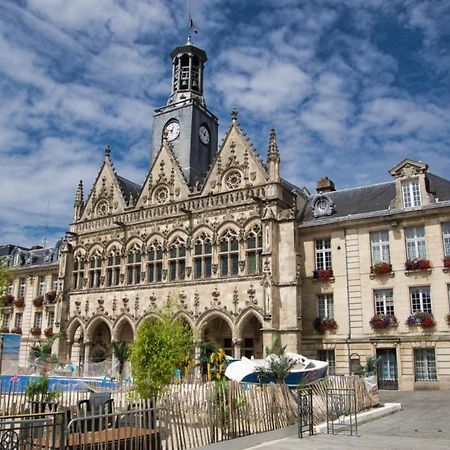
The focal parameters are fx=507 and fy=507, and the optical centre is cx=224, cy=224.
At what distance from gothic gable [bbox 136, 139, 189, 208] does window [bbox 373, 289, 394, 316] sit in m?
12.9

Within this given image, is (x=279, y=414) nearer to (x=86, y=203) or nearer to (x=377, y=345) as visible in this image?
(x=377, y=345)

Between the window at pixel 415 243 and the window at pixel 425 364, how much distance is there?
4.64 meters

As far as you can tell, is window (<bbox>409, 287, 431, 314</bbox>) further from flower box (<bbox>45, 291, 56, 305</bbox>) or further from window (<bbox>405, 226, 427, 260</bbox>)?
flower box (<bbox>45, 291, 56, 305</bbox>)

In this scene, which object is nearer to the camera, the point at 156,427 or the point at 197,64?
the point at 156,427

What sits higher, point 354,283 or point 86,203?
point 86,203

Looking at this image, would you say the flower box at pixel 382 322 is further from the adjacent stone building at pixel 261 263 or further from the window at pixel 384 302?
the window at pixel 384 302

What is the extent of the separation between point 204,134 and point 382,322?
18.5m

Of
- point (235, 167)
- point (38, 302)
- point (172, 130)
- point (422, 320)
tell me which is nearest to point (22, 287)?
point (38, 302)

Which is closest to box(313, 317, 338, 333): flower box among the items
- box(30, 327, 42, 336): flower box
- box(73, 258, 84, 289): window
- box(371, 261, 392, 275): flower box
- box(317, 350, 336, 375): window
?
box(317, 350, 336, 375): window

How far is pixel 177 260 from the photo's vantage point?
101 ft

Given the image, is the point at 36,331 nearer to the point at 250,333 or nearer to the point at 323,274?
the point at 250,333

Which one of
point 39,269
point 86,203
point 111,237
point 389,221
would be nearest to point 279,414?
point 389,221

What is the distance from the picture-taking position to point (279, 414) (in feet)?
44.4

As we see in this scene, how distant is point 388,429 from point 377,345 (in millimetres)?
12004
